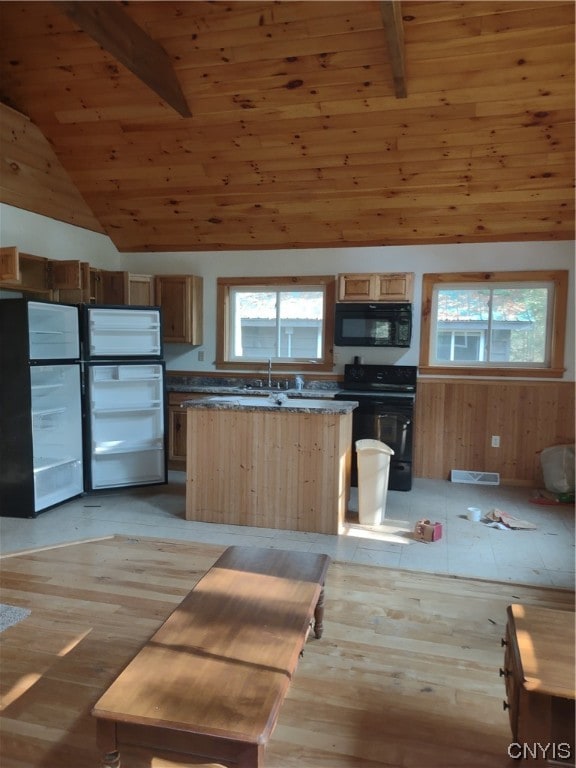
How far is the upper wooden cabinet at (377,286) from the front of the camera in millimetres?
5008

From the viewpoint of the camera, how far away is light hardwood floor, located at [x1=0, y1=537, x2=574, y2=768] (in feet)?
5.69

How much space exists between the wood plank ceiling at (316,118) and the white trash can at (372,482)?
7.76ft

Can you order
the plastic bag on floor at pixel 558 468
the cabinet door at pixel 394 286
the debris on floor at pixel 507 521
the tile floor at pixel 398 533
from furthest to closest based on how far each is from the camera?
the cabinet door at pixel 394 286, the plastic bag on floor at pixel 558 468, the debris on floor at pixel 507 521, the tile floor at pixel 398 533

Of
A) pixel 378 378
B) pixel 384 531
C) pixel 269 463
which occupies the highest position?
pixel 378 378

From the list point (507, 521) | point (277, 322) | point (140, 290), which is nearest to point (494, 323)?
point (507, 521)

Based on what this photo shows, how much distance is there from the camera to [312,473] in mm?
3740

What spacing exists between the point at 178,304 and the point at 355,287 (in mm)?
1913

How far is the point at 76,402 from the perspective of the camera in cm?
451

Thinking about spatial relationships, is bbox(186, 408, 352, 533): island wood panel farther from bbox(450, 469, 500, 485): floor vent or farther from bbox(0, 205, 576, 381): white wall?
bbox(0, 205, 576, 381): white wall

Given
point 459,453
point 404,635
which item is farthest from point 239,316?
point 404,635

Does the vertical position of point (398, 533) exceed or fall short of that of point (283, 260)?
it falls short

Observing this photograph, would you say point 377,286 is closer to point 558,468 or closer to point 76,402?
point 558,468

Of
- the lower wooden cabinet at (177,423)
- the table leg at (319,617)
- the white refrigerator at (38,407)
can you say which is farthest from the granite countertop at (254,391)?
the table leg at (319,617)

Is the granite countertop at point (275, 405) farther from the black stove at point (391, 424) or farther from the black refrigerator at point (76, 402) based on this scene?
the black refrigerator at point (76, 402)
